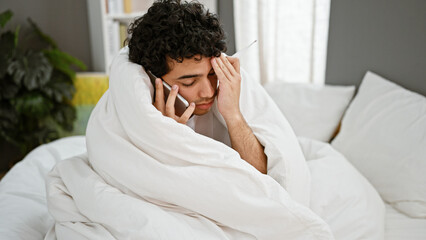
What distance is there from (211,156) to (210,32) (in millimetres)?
450

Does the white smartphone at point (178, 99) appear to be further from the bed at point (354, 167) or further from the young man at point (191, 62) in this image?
the bed at point (354, 167)

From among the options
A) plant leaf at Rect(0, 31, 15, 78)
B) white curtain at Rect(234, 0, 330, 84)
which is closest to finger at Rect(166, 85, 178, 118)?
white curtain at Rect(234, 0, 330, 84)

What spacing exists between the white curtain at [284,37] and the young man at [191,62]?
1.14m

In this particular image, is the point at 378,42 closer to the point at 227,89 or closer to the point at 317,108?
the point at 317,108

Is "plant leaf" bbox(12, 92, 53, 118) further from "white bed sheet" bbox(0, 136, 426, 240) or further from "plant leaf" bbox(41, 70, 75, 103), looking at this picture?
"white bed sheet" bbox(0, 136, 426, 240)

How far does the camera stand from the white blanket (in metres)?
0.84

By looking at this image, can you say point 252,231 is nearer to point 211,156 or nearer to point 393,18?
Answer: point 211,156

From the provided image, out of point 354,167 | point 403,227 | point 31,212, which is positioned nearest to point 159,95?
point 31,212

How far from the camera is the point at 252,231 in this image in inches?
34.1

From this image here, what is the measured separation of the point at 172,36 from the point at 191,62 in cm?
10

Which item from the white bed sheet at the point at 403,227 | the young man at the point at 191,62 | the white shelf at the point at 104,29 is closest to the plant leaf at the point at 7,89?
the white shelf at the point at 104,29

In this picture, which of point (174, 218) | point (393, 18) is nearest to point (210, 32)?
point (174, 218)

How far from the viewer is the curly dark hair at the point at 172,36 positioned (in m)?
1.08

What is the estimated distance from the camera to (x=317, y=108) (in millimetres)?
1771
